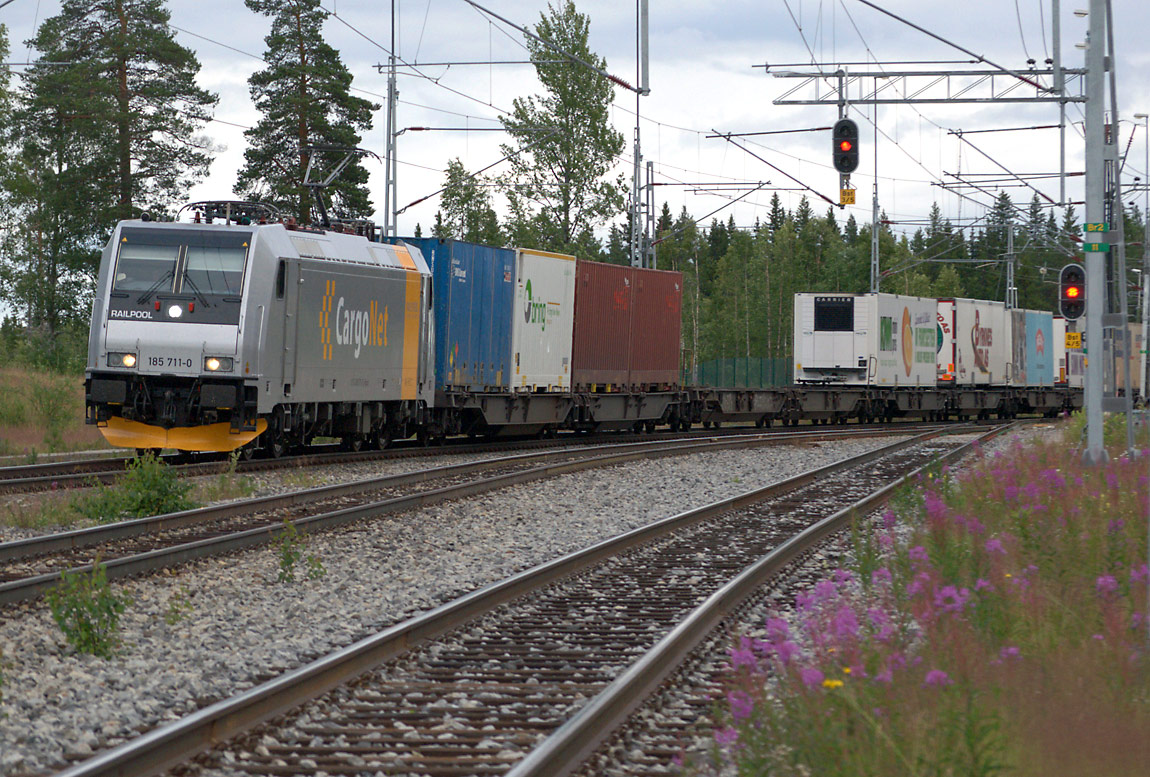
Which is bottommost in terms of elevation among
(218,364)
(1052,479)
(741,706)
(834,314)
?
(741,706)

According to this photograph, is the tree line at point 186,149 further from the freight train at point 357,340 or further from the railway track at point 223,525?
the railway track at point 223,525

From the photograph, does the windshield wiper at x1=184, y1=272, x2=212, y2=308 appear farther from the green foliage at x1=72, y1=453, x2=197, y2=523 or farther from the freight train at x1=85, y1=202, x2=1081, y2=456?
the green foliage at x1=72, y1=453, x2=197, y2=523

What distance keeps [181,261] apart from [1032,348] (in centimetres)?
3792

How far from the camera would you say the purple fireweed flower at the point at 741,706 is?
16.6ft

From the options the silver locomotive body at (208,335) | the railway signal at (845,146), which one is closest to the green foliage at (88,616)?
the silver locomotive body at (208,335)

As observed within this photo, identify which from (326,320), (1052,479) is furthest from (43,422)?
(1052,479)

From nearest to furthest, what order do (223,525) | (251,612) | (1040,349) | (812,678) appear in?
(812,678) < (251,612) < (223,525) < (1040,349)

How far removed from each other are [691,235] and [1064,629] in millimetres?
105007

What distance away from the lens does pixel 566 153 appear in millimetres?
51844

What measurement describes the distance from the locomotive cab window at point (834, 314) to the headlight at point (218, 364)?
77.3 ft

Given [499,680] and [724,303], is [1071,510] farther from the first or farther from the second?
[724,303]

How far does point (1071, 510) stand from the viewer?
392 inches

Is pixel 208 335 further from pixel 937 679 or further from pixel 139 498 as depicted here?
pixel 937 679

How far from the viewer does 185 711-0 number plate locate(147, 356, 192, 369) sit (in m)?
17.7
